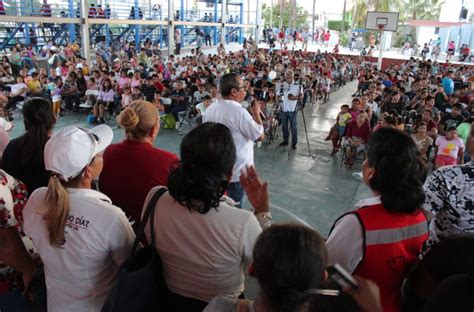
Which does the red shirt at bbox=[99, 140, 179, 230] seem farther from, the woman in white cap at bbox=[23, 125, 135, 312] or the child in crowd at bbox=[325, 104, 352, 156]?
the child in crowd at bbox=[325, 104, 352, 156]

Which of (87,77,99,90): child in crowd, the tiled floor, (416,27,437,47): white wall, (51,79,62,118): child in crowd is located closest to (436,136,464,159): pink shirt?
the tiled floor

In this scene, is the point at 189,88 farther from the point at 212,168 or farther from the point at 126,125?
the point at 212,168

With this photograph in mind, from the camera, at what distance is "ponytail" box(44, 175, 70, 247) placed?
137 centimetres

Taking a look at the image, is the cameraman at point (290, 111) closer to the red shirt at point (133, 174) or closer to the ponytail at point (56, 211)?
the red shirt at point (133, 174)

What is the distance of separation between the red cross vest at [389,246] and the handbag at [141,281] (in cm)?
75

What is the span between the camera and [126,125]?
2.12 m

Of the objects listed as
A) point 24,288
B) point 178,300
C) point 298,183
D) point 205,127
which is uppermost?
point 205,127

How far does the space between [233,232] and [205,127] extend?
41cm

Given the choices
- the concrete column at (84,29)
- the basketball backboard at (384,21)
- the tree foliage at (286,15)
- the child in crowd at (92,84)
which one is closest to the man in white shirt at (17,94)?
the child in crowd at (92,84)

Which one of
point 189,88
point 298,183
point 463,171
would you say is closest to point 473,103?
point 298,183

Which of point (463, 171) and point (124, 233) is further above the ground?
point (463, 171)

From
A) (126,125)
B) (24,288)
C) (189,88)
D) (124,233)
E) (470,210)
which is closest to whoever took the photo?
(124,233)

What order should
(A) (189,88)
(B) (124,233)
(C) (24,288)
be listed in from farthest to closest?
(A) (189,88) < (C) (24,288) < (B) (124,233)

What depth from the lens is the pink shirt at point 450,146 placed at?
17.7 feet
